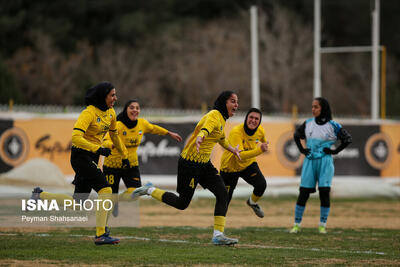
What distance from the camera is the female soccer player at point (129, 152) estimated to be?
12.0 meters

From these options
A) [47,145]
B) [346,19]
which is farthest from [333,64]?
[47,145]

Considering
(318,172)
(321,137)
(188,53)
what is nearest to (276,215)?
(318,172)

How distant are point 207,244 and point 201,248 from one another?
1.57ft

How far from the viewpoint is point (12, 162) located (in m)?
19.5

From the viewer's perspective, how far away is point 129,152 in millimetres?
12242

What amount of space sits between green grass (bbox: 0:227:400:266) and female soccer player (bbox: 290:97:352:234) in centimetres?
55

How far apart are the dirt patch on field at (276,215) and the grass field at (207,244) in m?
0.02

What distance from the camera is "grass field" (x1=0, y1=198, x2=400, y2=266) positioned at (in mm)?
8828

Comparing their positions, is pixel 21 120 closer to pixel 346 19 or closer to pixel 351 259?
pixel 351 259

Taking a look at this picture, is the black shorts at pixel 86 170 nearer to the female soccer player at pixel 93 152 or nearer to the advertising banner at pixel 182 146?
the female soccer player at pixel 93 152

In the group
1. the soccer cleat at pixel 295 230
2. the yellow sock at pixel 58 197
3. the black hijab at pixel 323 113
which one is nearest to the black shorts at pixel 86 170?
the yellow sock at pixel 58 197

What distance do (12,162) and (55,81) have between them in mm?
21614

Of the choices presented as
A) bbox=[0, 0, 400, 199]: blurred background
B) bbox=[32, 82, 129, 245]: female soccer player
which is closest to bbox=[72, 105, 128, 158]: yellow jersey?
bbox=[32, 82, 129, 245]: female soccer player

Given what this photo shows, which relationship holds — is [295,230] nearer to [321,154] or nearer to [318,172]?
[318,172]
